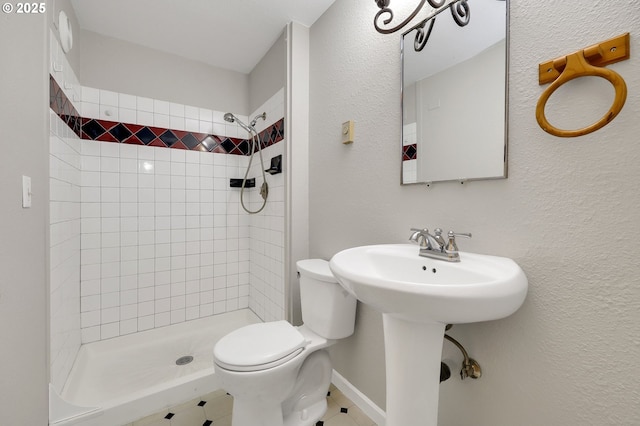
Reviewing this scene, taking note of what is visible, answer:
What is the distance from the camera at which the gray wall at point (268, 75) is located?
1.84 meters

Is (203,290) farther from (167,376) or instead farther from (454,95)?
(454,95)

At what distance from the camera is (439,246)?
0.86 meters

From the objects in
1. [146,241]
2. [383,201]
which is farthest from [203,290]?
[383,201]

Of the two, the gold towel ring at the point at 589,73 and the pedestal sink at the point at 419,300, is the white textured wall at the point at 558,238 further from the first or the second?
the pedestal sink at the point at 419,300

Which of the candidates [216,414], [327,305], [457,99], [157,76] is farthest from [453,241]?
[157,76]

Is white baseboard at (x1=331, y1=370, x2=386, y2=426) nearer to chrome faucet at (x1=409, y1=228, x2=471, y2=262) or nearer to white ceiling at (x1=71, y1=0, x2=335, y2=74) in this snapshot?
chrome faucet at (x1=409, y1=228, x2=471, y2=262)

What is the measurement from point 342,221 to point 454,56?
886 millimetres

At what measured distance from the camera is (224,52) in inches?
79.8

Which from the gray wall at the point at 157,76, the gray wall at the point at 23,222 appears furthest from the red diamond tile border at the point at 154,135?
the gray wall at the point at 23,222

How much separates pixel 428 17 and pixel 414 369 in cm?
125

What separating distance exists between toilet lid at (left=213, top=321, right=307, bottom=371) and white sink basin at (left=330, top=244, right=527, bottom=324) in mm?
536

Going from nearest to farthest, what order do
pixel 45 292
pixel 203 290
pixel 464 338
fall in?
1. pixel 464 338
2. pixel 45 292
3. pixel 203 290

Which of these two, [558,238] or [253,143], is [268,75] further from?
[558,238]

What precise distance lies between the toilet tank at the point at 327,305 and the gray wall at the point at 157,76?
1.76 metres
